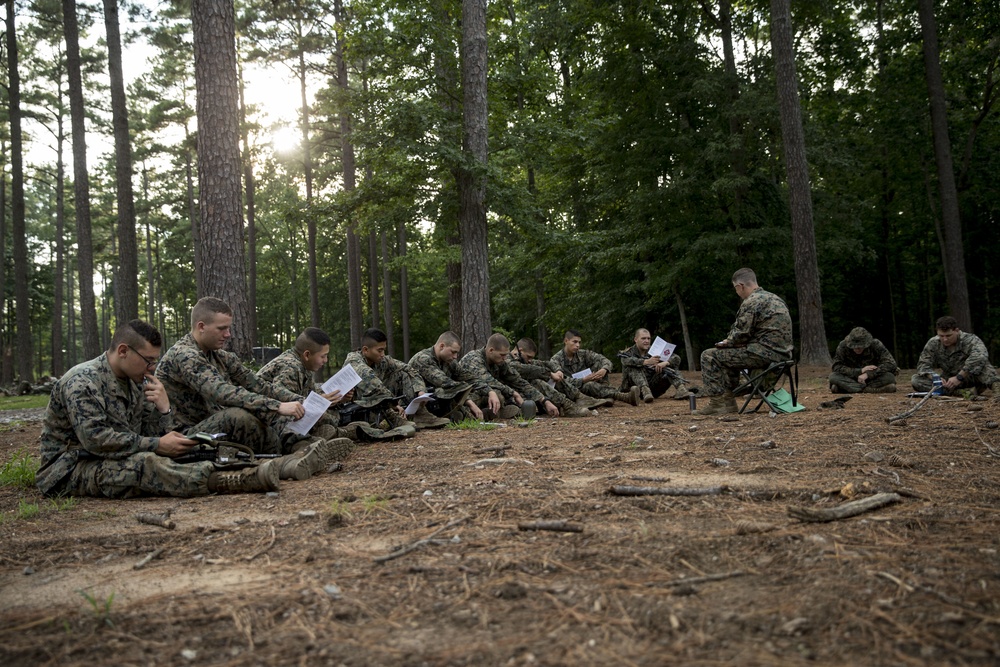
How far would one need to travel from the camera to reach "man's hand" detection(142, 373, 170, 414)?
16.1ft

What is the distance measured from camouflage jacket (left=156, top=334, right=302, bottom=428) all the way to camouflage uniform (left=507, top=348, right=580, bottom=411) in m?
4.62

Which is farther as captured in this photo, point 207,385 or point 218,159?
point 218,159

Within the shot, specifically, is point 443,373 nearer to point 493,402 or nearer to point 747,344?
point 493,402

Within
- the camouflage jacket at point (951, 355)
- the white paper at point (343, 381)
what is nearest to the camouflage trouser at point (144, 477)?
the white paper at point (343, 381)

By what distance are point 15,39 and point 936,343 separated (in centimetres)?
2605

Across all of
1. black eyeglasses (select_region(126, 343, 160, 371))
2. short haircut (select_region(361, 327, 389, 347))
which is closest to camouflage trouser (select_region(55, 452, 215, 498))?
black eyeglasses (select_region(126, 343, 160, 371))

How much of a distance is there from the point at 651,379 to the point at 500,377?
3562 millimetres

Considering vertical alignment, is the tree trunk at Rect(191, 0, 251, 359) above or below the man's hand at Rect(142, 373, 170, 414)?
above

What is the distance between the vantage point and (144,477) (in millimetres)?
4770

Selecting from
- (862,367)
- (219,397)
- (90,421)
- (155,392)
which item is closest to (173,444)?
(155,392)

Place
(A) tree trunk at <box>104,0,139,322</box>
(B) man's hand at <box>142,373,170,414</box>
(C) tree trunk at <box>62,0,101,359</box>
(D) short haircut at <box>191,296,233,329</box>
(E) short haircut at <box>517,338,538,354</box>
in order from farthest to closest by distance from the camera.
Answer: (C) tree trunk at <box>62,0,101,359</box>, (A) tree trunk at <box>104,0,139,322</box>, (E) short haircut at <box>517,338,538,354</box>, (D) short haircut at <box>191,296,233,329</box>, (B) man's hand at <box>142,373,170,414</box>

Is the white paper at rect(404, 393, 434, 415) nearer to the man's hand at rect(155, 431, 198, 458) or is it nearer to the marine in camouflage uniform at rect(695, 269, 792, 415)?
the marine in camouflage uniform at rect(695, 269, 792, 415)

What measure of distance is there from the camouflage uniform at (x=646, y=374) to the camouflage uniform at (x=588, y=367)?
1.18ft

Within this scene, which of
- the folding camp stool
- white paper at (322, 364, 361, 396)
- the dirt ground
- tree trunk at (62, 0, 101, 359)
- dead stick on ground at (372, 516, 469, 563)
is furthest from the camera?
tree trunk at (62, 0, 101, 359)
